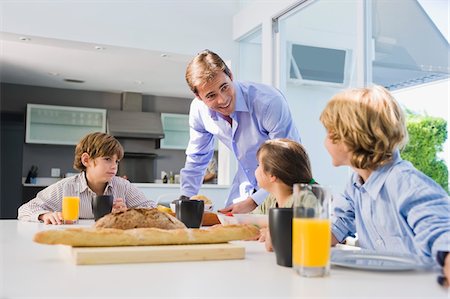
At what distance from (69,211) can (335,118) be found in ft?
3.77

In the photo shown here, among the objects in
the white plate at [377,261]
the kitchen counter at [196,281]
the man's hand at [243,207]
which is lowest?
the kitchen counter at [196,281]

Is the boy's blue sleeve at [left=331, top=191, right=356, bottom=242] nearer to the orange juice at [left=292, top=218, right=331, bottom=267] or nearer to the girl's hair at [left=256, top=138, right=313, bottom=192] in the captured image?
the girl's hair at [left=256, top=138, right=313, bottom=192]

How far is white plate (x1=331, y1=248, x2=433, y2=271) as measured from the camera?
0.87m

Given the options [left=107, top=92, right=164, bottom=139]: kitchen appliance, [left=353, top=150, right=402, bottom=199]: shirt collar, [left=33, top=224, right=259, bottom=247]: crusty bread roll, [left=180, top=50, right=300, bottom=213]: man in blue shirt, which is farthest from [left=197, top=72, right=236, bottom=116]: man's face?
[left=107, top=92, right=164, bottom=139]: kitchen appliance

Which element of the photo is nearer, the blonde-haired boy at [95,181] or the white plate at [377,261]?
the white plate at [377,261]

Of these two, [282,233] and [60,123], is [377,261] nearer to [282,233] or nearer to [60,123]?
[282,233]

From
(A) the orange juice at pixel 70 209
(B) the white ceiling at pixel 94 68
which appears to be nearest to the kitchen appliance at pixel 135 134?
(B) the white ceiling at pixel 94 68

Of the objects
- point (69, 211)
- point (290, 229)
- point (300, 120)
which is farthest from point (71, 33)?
point (290, 229)

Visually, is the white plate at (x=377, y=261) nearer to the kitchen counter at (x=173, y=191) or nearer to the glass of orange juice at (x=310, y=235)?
the glass of orange juice at (x=310, y=235)

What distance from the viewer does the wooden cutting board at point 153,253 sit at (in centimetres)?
87

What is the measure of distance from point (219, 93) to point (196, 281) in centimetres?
150

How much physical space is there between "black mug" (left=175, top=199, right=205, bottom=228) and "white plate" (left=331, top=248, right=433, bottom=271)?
2.05ft

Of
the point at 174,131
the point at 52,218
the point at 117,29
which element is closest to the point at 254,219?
the point at 52,218

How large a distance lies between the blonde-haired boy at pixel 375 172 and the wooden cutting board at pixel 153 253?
43cm
